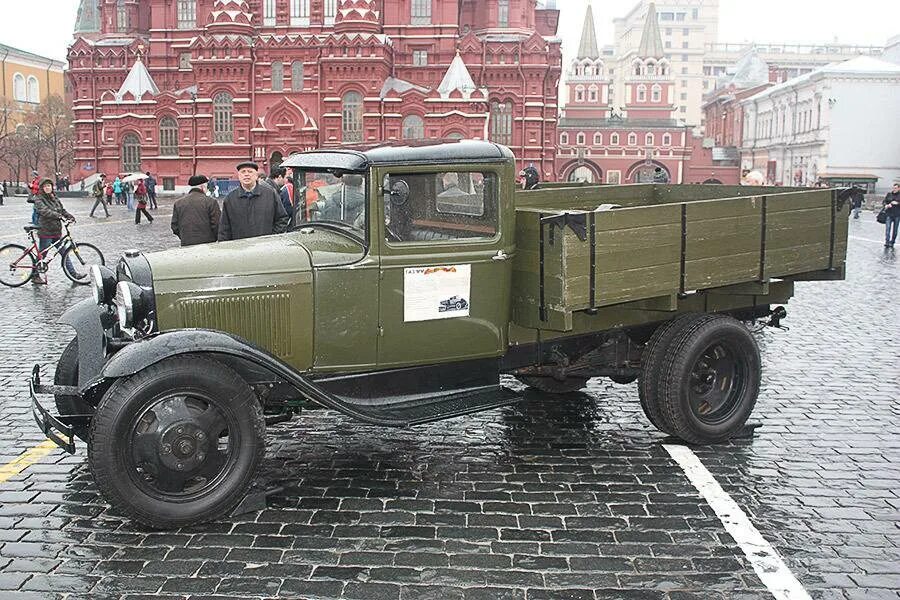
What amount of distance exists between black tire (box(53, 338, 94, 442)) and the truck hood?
876 millimetres

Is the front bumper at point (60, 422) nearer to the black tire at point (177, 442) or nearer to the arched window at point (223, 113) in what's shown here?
the black tire at point (177, 442)

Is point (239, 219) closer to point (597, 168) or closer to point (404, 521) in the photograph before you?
point (404, 521)

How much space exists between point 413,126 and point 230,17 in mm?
12489

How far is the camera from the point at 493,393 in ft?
20.1

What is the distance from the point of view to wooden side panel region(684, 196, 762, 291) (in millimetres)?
6289

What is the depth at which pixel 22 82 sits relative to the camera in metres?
77.4

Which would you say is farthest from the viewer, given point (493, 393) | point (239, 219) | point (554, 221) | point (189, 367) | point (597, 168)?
point (597, 168)

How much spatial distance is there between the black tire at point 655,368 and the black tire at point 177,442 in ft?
9.40

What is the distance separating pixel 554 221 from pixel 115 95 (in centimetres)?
5457

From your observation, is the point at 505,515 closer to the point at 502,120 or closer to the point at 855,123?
the point at 502,120

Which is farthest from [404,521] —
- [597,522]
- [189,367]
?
[189,367]

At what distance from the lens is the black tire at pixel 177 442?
15.6ft

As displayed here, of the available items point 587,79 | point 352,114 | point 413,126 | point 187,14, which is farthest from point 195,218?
point 587,79

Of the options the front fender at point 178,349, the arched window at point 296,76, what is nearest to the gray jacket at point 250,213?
the front fender at point 178,349
